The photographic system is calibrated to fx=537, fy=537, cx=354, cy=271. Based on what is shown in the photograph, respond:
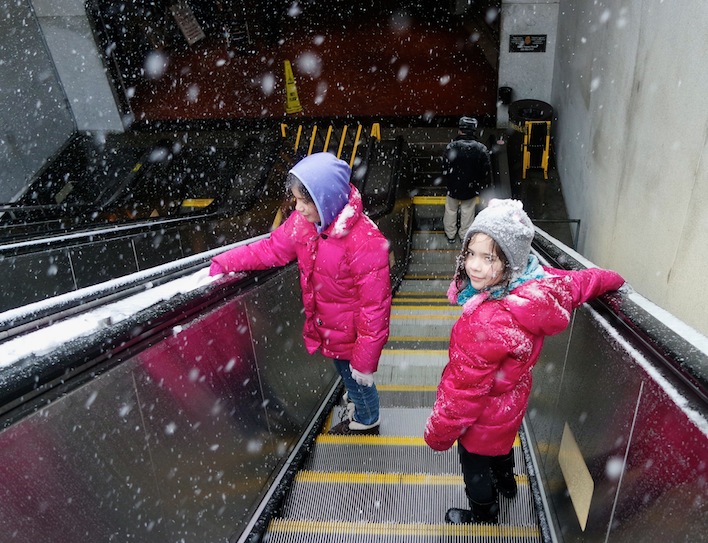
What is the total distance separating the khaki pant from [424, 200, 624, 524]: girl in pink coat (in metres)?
5.37

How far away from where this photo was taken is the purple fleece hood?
2.22 meters

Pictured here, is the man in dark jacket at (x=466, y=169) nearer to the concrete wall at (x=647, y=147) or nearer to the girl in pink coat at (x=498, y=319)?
the concrete wall at (x=647, y=147)

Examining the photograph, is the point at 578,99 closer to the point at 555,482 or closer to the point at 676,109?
the point at 676,109

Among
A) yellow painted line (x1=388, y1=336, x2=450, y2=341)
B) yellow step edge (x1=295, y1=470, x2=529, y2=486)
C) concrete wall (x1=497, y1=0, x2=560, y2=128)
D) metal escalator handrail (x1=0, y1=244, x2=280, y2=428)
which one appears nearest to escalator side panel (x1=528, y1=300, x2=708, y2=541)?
yellow step edge (x1=295, y1=470, x2=529, y2=486)

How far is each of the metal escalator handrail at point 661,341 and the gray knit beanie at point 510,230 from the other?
335mm

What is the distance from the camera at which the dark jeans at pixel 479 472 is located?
7.33ft

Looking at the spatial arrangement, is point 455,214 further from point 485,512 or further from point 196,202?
point 485,512

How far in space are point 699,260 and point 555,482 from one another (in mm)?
1957

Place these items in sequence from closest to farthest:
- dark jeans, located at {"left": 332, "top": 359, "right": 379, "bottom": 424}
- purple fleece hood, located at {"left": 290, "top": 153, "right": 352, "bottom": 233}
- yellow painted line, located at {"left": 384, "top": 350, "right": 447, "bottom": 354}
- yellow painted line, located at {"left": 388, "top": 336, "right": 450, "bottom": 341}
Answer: purple fleece hood, located at {"left": 290, "top": 153, "right": 352, "bottom": 233}
dark jeans, located at {"left": 332, "top": 359, "right": 379, "bottom": 424}
yellow painted line, located at {"left": 384, "top": 350, "right": 447, "bottom": 354}
yellow painted line, located at {"left": 388, "top": 336, "right": 450, "bottom": 341}

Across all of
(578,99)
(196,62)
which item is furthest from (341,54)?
(578,99)

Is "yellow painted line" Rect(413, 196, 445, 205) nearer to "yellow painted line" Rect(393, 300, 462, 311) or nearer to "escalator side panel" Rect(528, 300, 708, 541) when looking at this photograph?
"yellow painted line" Rect(393, 300, 462, 311)

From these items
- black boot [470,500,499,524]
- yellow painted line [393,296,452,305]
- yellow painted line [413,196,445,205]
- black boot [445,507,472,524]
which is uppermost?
black boot [470,500,499,524]

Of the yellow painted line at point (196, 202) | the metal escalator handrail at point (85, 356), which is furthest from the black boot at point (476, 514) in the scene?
the yellow painted line at point (196, 202)

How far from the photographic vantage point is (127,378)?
165 cm
